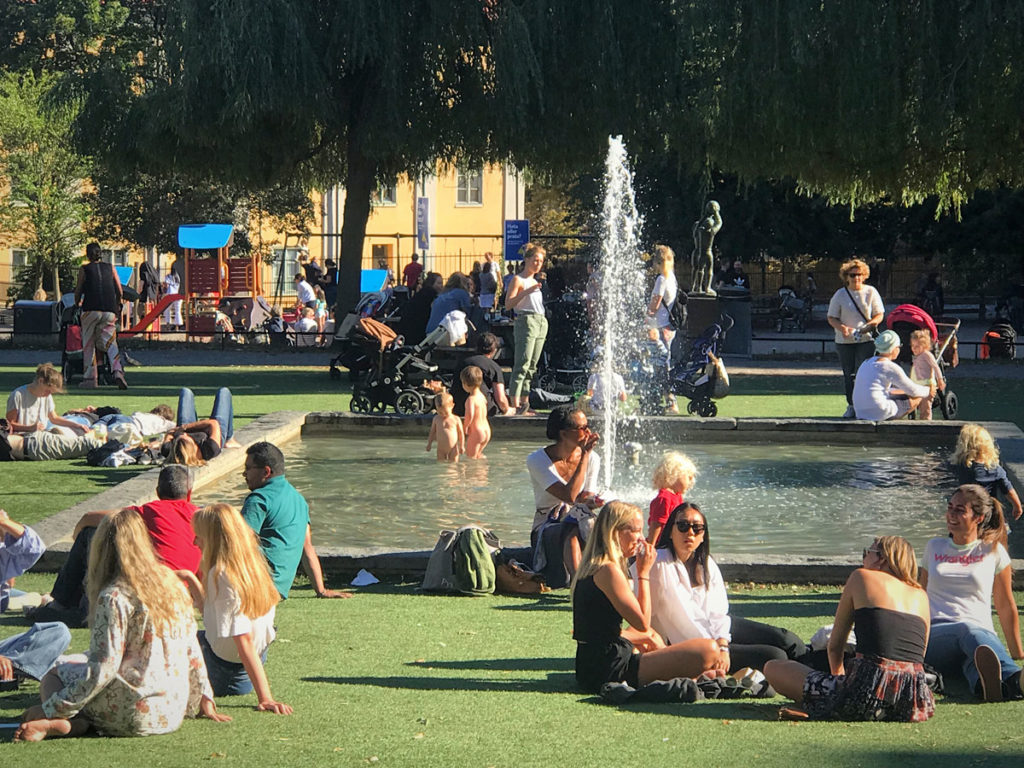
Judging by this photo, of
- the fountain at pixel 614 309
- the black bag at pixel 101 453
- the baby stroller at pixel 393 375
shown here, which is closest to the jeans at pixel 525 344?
the fountain at pixel 614 309

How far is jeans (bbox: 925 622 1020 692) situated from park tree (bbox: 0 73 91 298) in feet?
119

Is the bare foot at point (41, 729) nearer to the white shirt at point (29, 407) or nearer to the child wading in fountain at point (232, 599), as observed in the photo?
the child wading in fountain at point (232, 599)

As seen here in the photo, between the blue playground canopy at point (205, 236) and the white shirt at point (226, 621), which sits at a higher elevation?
the blue playground canopy at point (205, 236)

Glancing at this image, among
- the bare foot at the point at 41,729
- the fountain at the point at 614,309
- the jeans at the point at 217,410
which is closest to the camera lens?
the bare foot at the point at 41,729

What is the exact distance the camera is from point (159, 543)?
26.3ft

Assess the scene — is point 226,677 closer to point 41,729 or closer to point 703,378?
point 41,729

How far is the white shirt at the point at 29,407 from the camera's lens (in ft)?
49.0

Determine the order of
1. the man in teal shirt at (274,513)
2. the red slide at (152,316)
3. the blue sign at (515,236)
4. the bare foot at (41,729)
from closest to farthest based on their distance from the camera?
1. the bare foot at (41,729)
2. the man in teal shirt at (274,513)
3. the red slide at (152,316)
4. the blue sign at (515,236)

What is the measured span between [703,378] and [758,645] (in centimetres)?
1056

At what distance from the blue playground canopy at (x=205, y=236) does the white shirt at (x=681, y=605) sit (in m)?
32.2

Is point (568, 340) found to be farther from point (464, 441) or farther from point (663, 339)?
point (464, 441)

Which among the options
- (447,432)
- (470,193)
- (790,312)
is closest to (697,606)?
(447,432)

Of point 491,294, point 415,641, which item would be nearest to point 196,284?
point 491,294

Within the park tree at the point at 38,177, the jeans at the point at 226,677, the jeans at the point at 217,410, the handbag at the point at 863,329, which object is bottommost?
the jeans at the point at 226,677
